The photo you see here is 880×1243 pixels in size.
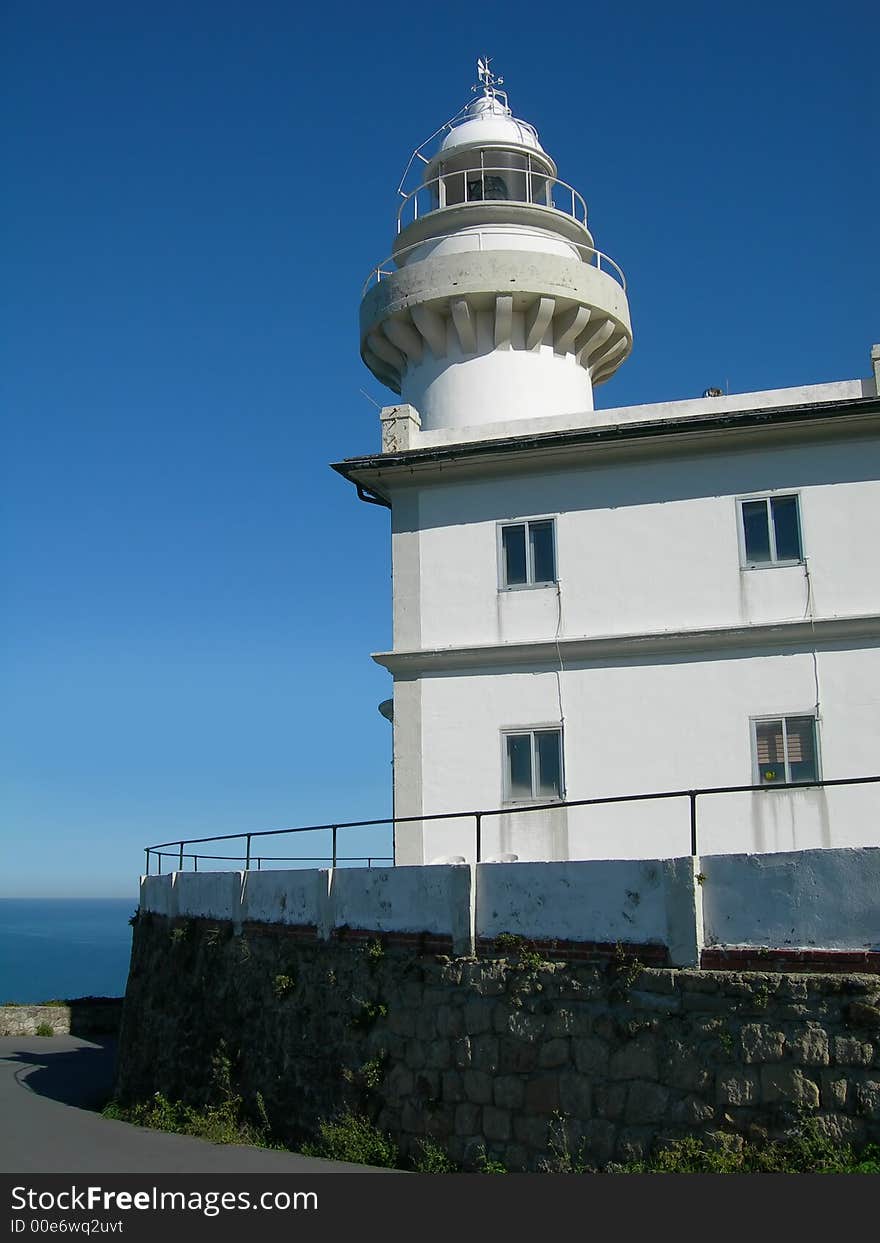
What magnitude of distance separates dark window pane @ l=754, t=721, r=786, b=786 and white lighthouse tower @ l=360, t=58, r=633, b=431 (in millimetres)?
7719

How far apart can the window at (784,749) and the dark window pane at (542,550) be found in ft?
11.9

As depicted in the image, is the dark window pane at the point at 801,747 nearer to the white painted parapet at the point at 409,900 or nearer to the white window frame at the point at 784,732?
the white window frame at the point at 784,732

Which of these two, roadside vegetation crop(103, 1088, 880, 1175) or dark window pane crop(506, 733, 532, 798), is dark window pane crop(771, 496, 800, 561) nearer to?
dark window pane crop(506, 733, 532, 798)

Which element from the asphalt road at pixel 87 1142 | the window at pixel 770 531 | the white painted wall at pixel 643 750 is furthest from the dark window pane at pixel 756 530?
the asphalt road at pixel 87 1142

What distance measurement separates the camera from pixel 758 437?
17.0m

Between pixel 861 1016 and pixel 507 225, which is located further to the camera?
pixel 507 225

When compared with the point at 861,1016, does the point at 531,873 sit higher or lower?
higher

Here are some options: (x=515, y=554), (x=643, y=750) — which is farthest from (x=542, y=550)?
(x=643, y=750)

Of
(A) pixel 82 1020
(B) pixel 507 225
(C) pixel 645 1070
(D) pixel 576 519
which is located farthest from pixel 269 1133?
(A) pixel 82 1020

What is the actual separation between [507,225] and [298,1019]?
14.9 m

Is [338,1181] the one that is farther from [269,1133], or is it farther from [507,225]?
[507,225]

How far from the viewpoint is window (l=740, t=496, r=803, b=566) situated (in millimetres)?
16859

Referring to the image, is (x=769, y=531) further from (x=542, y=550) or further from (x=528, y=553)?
(x=528, y=553)

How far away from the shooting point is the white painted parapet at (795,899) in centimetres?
895
